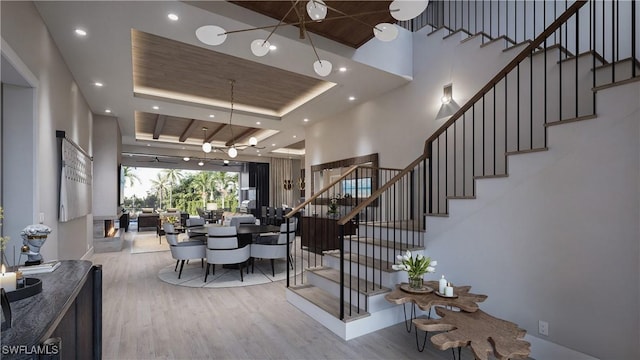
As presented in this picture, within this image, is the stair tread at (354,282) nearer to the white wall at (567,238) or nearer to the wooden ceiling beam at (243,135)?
the white wall at (567,238)

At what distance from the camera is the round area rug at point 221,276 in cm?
482

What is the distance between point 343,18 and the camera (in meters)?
3.55

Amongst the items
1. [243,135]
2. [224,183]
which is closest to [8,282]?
[243,135]

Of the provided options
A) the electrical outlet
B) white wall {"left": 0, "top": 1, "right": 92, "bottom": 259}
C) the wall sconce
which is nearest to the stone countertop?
white wall {"left": 0, "top": 1, "right": 92, "bottom": 259}

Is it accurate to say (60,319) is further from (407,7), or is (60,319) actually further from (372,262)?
(372,262)

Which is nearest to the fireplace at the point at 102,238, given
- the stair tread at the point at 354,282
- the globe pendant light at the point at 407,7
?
the stair tread at the point at 354,282

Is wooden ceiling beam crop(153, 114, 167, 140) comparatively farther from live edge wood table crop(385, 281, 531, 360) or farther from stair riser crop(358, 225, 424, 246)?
live edge wood table crop(385, 281, 531, 360)

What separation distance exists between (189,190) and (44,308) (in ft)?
57.3

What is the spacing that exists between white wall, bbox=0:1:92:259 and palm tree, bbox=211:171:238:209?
42.7ft

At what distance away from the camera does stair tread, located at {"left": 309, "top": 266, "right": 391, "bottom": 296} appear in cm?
324

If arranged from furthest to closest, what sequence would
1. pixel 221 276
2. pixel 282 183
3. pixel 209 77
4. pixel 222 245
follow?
pixel 282 183 → pixel 209 77 → pixel 221 276 → pixel 222 245

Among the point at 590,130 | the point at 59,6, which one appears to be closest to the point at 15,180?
the point at 59,6

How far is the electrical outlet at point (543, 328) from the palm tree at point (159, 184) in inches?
701

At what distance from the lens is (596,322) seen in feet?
7.63
